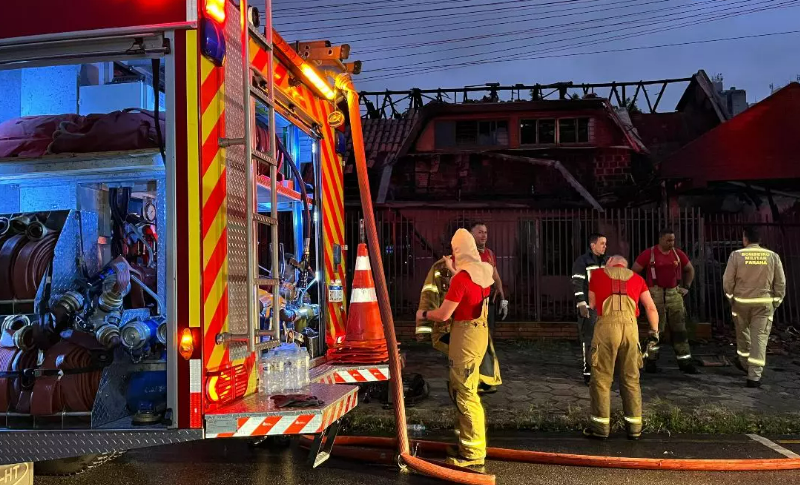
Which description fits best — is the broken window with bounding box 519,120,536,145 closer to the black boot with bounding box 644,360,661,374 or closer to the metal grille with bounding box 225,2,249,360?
the black boot with bounding box 644,360,661,374

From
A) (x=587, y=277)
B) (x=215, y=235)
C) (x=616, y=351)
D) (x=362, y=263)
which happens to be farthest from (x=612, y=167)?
(x=215, y=235)

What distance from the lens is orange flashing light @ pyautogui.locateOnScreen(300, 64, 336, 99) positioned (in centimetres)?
487

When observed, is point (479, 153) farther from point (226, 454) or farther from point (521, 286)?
→ point (226, 454)

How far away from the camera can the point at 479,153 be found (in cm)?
1864

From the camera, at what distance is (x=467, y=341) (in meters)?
4.91

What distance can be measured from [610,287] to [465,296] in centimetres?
176

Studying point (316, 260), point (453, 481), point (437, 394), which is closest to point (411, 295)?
point (437, 394)

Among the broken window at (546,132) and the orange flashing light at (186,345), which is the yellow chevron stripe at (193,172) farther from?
the broken window at (546,132)

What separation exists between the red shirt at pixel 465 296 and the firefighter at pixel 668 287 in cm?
446

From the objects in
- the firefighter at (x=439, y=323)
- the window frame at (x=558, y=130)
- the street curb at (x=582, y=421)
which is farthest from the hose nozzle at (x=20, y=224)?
the window frame at (x=558, y=130)

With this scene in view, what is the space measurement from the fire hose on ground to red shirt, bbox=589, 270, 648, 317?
1.52 meters

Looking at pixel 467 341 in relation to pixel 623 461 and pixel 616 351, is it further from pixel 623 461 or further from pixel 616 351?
pixel 616 351

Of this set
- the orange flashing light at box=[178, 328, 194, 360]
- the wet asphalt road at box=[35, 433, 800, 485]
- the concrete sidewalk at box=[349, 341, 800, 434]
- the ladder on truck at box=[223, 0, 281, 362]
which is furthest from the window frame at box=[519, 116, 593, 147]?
the orange flashing light at box=[178, 328, 194, 360]

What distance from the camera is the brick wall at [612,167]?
18516mm
